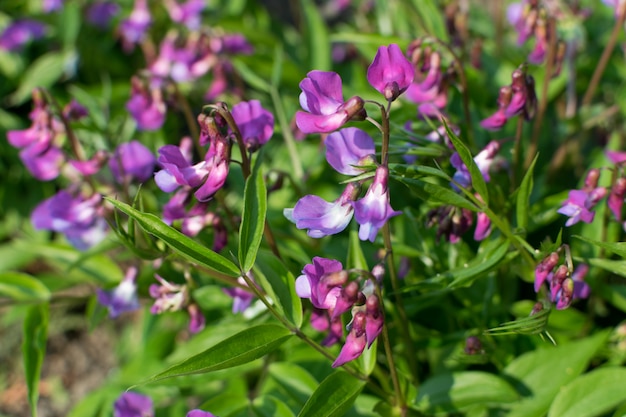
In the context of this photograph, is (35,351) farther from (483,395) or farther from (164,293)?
(483,395)

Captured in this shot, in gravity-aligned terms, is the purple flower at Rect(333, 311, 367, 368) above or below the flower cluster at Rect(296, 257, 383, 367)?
below

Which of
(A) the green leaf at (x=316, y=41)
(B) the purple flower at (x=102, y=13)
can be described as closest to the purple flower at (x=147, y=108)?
(A) the green leaf at (x=316, y=41)

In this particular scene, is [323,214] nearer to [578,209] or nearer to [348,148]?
[348,148]

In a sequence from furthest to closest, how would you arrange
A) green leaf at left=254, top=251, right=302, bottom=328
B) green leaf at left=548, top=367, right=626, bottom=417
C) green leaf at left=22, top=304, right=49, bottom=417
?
1. green leaf at left=22, top=304, right=49, bottom=417
2. green leaf at left=548, top=367, right=626, bottom=417
3. green leaf at left=254, top=251, right=302, bottom=328

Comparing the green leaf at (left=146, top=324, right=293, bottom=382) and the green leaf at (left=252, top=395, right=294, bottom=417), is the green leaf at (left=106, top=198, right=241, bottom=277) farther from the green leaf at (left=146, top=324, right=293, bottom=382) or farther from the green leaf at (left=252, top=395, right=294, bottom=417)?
the green leaf at (left=252, top=395, right=294, bottom=417)

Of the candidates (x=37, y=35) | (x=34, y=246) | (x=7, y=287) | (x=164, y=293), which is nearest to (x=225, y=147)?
(x=164, y=293)

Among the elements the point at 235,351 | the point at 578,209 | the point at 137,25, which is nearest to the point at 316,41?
the point at 137,25

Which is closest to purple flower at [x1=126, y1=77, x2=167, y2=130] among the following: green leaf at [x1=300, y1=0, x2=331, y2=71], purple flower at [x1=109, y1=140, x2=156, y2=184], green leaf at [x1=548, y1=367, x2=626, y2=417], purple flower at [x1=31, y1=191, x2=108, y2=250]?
purple flower at [x1=109, y1=140, x2=156, y2=184]
